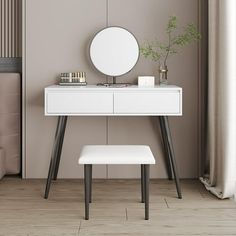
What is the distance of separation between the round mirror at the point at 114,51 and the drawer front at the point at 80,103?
451mm

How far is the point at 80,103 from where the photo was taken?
132 inches

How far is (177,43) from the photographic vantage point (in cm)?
371

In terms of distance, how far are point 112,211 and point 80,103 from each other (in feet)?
2.55

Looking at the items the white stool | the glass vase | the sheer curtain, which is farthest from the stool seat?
the glass vase

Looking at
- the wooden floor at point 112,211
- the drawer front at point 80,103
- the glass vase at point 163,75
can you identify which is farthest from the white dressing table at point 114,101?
the glass vase at point 163,75

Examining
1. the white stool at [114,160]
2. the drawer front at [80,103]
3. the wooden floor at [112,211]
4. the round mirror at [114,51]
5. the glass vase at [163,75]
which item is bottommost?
the wooden floor at [112,211]

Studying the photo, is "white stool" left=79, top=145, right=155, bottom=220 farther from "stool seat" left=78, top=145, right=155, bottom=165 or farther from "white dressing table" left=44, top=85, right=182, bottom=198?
"white dressing table" left=44, top=85, right=182, bottom=198

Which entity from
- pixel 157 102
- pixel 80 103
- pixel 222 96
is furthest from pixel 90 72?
pixel 222 96

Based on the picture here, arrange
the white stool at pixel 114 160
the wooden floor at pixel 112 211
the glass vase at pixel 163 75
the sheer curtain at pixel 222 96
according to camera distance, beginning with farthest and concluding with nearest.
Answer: the glass vase at pixel 163 75, the sheer curtain at pixel 222 96, the white stool at pixel 114 160, the wooden floor at pixel 112 211

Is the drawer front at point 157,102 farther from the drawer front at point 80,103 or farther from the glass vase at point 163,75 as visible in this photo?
the glass vase at point 163,75

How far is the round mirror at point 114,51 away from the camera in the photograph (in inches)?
147

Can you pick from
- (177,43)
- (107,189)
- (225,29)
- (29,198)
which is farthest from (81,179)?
(225,29)

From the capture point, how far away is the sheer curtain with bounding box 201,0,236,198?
3160 millimetres

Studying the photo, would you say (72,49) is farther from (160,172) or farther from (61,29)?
(160,172)
